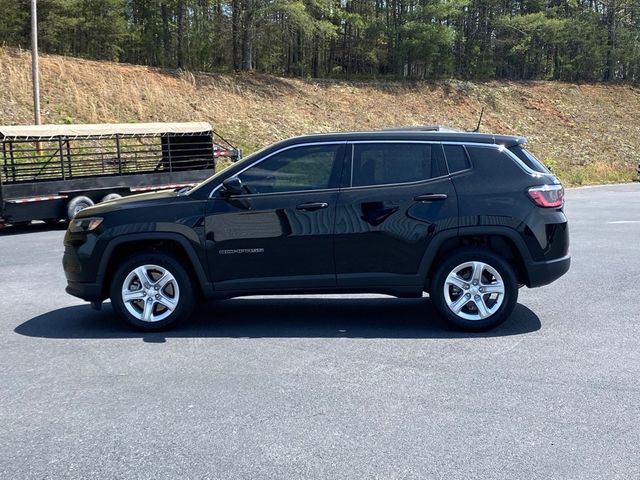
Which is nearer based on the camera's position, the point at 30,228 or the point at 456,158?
the point at 456,158

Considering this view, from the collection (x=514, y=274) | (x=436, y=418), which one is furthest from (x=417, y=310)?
(x=436, y=418)

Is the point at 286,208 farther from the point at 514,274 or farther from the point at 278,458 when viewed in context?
the point at 278,458

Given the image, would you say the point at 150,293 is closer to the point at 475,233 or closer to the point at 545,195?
the point at 475,233

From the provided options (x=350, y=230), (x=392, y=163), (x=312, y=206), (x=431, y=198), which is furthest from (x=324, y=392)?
(x=392, y=163)

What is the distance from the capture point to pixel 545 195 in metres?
6.21

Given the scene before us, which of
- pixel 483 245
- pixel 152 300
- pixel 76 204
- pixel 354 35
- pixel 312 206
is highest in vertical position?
pixel 354 35

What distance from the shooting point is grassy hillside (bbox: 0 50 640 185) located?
104 ft

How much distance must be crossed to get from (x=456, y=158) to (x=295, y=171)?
58.0 inches

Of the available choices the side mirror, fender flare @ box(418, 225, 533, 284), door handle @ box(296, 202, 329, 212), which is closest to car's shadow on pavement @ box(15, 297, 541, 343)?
fender flare @ box(418, 225, 533, 284)

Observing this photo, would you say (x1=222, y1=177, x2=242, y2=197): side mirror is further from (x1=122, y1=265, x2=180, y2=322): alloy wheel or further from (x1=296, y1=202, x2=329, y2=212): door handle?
(x1=122, y1=265, x2=180, y2=322): alloy wheel

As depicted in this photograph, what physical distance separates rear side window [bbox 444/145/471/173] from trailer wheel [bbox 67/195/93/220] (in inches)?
449

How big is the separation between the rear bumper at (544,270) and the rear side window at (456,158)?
1.07m

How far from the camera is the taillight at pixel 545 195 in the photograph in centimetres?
619

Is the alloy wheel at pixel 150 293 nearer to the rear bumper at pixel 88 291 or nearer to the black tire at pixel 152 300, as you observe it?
the black tire at pixel 152 300
